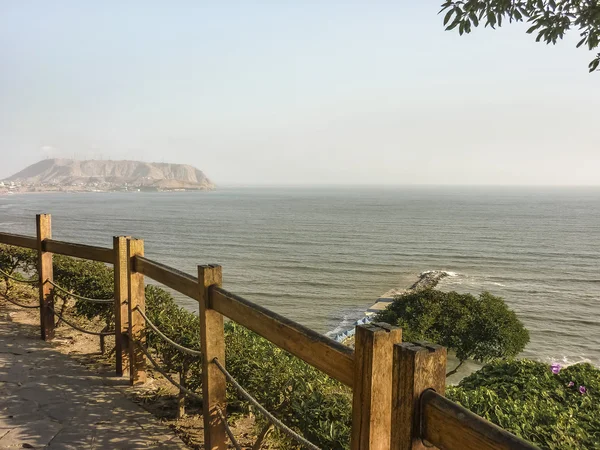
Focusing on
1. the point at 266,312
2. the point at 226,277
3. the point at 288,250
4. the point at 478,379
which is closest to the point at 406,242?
the point at 288,250

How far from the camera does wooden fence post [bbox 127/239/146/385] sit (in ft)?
15.0

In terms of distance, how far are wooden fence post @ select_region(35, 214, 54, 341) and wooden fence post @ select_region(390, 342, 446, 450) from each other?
564 centimetres

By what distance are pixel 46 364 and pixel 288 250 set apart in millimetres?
39526

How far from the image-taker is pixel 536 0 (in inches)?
177

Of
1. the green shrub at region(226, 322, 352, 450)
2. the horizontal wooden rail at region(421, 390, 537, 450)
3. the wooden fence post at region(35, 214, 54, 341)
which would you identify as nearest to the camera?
the horizontal wooden rail at region(421, 390, 537, 450)

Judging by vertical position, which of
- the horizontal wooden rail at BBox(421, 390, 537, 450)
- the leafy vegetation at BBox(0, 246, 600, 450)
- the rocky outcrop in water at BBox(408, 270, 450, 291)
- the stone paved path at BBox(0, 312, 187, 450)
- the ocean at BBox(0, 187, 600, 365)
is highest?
the horizontal wooden rail at BBox(421, 390, 537, 450)

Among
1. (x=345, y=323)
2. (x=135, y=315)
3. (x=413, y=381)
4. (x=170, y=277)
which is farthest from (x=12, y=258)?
(x=345, y=323)

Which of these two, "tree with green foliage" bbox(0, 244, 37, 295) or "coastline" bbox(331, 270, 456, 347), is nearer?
"tree with green foliage" bbox(0, 244, 37, 295)

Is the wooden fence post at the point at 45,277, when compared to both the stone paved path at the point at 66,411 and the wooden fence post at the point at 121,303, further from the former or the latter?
the wooden fence post at the point at 121,303

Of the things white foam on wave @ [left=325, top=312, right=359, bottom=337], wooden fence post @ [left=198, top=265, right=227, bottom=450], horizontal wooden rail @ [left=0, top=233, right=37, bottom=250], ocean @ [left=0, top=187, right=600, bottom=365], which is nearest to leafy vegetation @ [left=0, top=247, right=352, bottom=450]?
wooden fence post @ [left=198, top=265, right=227, bottom=450]

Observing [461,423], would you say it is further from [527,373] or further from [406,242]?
[406,242]

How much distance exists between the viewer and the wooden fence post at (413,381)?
60.1 inches

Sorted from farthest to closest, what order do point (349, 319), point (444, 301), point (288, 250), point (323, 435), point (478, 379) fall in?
1. point (288, 250)
2. point (349, 319)
3. point (444, 301)
4. point (478, 379)
5. point (323, 435)

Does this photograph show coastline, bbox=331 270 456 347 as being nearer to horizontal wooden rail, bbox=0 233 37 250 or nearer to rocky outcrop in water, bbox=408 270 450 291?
rocky outcrop in water, bbox=408 270 450 291
